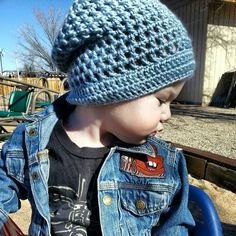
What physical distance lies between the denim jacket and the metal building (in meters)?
7.42

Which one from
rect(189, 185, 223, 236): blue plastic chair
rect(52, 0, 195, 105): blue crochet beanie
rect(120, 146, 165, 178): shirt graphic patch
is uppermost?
rect(52, 0, 195, 105): blue crochet beanie

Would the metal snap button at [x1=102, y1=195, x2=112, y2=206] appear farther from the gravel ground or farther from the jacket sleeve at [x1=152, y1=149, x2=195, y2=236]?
the gravel ground

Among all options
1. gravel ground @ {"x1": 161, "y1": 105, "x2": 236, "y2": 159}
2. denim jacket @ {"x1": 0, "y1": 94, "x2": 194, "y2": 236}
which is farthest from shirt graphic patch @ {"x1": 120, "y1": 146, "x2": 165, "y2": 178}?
gravel ground @ {"x1": 161, "y1": 105, "x2": 236, "y2": 159}

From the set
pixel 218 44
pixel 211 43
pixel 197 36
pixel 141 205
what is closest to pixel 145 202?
pixel 141 205

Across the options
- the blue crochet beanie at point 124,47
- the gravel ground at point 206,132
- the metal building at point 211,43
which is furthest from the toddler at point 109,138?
the metal building at point 211,43

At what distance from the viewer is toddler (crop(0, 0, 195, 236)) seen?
782 millimetres

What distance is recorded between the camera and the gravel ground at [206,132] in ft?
12.3

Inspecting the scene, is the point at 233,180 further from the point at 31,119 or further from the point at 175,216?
the point at 31,119

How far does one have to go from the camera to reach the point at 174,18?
821 mm

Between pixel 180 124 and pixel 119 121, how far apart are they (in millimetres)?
4537

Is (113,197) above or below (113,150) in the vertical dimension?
below

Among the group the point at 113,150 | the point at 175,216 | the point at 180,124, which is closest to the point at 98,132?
the point at 113,150

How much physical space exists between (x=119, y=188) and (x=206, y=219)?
245 mm

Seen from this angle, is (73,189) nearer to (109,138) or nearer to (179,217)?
(109,138)
